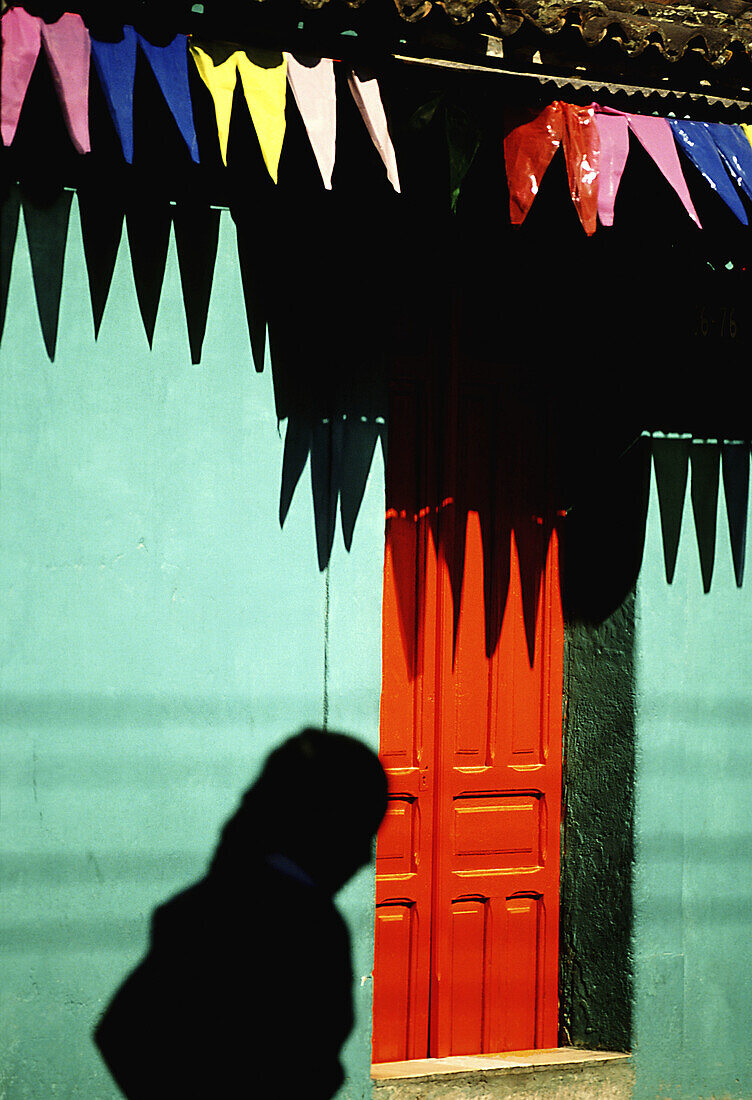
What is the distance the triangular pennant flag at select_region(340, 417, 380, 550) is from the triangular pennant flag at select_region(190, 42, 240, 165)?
1264 millimetres

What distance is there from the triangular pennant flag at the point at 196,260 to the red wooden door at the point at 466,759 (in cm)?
107

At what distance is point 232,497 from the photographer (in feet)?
15.4

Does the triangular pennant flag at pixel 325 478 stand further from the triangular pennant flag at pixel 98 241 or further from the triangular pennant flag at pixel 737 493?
the triangular pennant flag at pixel 737 493

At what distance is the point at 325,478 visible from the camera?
4.82m

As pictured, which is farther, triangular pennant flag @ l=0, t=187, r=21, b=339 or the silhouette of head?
the silhouette of head

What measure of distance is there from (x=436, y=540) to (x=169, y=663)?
1.44 meters

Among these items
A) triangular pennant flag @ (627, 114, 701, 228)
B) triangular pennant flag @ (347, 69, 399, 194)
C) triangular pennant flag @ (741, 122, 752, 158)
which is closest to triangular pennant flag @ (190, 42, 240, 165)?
triangular pennant flag @ (347, 69, 399, 194)

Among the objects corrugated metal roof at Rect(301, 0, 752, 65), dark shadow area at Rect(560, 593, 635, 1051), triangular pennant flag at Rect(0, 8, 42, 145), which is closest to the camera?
triangular pennant flag at Rect(0, 8, 42, 145)

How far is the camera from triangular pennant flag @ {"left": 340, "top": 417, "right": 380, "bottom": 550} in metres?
4.85

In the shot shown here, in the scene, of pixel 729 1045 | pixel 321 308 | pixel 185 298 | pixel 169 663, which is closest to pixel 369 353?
pixel 321 308

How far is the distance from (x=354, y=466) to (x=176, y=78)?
1679 mm

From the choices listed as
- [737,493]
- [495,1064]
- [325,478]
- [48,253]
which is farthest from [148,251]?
[495,1064]

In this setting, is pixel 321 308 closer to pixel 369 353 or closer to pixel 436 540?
pixel 369 353

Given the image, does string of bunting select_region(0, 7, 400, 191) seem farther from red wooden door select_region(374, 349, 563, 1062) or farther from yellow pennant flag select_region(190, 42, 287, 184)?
red wooden door select_region(374, 349, 563, 1062)
